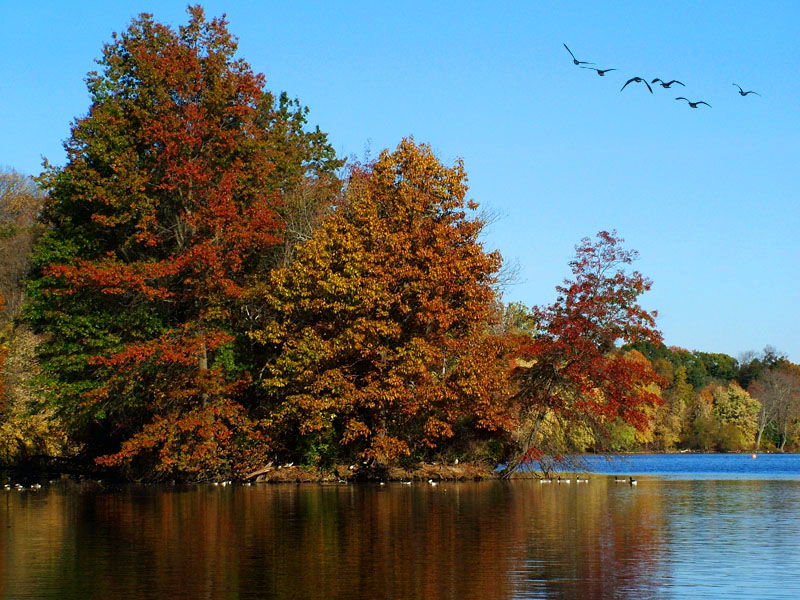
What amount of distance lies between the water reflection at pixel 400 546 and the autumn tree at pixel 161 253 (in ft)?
23.8

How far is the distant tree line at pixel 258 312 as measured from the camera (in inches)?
1634

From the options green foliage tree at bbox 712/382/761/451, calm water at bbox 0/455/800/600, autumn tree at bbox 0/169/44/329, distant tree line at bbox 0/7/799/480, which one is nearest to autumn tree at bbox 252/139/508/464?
distant tree line at bbox 0/7/799/480

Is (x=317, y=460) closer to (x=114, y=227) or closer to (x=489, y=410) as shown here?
(x=489, y=410)

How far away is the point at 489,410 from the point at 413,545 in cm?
2198

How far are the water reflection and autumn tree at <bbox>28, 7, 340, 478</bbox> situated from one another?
7250 millimetres

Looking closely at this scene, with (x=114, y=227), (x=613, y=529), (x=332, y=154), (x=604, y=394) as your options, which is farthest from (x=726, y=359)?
(x=613, y=529)

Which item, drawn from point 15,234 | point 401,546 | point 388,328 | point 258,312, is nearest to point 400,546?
point 401,546

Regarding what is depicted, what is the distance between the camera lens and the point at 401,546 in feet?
67.7

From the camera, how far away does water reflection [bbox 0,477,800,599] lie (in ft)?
50.8

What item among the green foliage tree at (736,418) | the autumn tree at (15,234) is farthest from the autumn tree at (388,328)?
the green foliage tree at (736,418)

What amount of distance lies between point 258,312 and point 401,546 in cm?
2628

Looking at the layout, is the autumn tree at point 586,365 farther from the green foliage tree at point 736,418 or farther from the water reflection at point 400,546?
the green foliage tree at point 736,418

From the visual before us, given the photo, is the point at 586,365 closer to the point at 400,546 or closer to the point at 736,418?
the point at 400,546

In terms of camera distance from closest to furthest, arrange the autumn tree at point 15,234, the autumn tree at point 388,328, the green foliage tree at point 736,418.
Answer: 1. the autumn tree at point 388,328
2. the autumn tree at point 15,234
3. the green foliage tree at point 736,418
